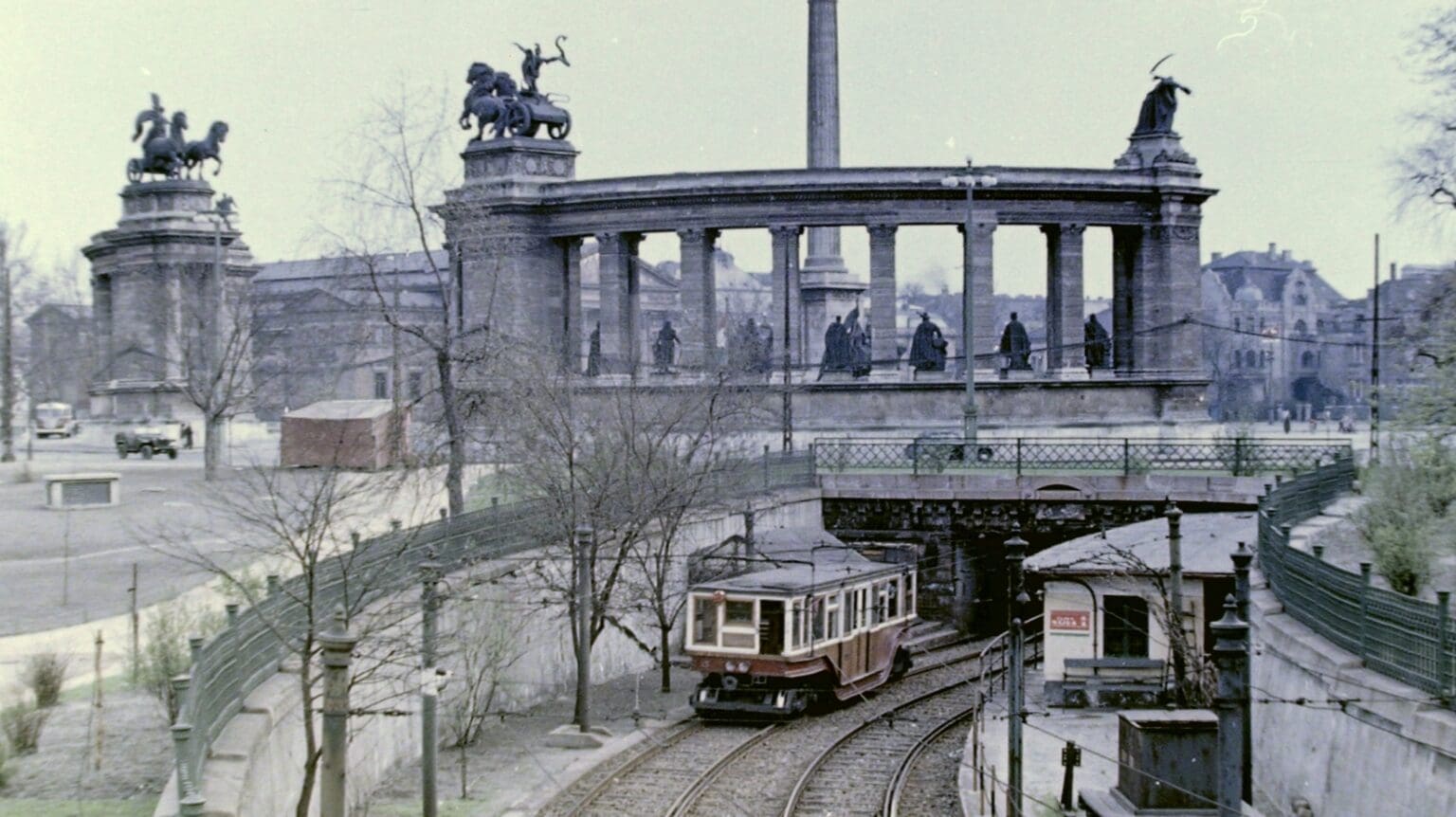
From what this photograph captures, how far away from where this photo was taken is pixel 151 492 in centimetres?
4731

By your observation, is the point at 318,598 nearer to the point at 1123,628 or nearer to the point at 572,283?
→ the point at 1123,628

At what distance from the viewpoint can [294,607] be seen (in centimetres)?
2053

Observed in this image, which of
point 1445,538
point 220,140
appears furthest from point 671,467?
point 220,140

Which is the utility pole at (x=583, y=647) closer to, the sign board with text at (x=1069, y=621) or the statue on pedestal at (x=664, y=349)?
the sign board with text at (x=1069, y=621)

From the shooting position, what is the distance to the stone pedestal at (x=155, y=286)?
76.4 meters

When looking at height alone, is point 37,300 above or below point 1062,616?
above

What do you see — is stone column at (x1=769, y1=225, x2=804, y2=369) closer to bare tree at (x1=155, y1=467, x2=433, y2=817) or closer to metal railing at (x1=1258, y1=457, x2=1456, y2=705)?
Result: metal railing at (x1=1258, y1=457, x2=1456, y2=705)

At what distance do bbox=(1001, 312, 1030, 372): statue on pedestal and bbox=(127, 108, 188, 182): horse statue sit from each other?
41.5m

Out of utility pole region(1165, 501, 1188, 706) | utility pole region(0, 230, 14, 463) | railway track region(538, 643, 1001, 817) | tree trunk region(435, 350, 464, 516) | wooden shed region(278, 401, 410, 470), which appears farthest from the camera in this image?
utility pole region(0, 230, 14, 463)

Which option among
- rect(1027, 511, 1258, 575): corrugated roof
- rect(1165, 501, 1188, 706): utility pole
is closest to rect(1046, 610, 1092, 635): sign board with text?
rect(1027, 511, 1258, 575): corrugated roof

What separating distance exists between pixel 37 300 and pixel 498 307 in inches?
1161

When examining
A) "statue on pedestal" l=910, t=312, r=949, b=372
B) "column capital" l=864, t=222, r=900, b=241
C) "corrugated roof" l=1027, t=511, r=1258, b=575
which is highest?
"column capital" l=864, t=222, r=900, b=241

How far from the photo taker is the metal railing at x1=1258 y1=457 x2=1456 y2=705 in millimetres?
16531

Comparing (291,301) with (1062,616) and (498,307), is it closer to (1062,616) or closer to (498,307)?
(498,307)
